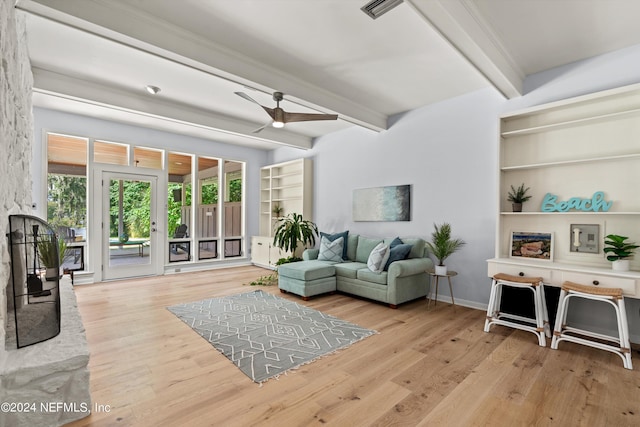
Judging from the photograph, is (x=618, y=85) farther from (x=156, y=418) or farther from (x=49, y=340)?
(x=49, y=340)

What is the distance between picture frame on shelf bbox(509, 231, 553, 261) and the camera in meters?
3.48

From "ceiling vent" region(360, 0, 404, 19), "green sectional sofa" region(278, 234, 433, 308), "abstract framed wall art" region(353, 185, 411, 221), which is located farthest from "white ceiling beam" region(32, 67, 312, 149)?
"ceiling vent" region(360, 0, 404, 19)

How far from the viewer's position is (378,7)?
249 centimetres

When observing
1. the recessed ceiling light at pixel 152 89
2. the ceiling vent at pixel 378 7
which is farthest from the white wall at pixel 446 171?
the recessed ceiling light at pixel 152 89

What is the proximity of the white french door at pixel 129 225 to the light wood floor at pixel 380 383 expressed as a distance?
8.14ft

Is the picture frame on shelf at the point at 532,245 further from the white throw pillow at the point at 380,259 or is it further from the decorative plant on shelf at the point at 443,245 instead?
the white throw pillow at the point at 380,259

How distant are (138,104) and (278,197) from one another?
367 centimetres

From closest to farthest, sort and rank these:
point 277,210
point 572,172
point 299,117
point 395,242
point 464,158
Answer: point 572,172 < point 299,117 < point 464,158 < point 395,242 < point 277,210

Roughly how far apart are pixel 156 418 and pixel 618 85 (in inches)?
196

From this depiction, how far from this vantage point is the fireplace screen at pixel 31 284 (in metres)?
1.97

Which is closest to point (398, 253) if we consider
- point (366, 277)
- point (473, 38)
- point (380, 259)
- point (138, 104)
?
point (380, 259)

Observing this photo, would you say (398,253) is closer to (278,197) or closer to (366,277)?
(366,277)

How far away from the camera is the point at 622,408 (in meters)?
1.97

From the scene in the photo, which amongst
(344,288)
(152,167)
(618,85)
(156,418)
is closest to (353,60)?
(618,85)
